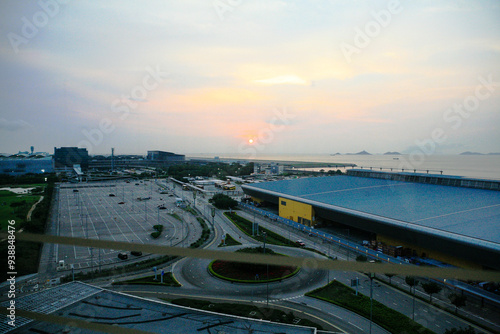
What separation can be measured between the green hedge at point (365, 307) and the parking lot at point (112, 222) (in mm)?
3910

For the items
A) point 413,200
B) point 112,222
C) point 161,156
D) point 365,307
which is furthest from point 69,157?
point 365,307

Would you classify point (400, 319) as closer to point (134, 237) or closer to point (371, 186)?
point (134, 237)

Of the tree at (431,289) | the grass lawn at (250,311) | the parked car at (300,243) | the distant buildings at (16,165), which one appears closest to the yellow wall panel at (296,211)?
the parked car at (300,243)

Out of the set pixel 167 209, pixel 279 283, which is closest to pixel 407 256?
pixel 279 283

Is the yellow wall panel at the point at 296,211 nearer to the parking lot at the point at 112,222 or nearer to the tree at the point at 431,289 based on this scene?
the parking lot at the point at 112,222

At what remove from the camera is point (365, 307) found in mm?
4418

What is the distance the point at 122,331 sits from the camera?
2.54 ft

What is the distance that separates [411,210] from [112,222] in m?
8.91

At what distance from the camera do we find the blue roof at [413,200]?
587 cm

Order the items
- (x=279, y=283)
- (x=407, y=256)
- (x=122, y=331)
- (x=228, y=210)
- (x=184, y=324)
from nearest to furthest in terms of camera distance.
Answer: (x=122, y=331)
(x=184, y=324)
(x=279, y=283)
(x=407, y=256)
(x=228, y=210)

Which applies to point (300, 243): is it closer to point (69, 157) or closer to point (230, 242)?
point (230, 242)

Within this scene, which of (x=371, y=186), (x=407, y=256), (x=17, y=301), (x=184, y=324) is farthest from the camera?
(x=371, y=186)

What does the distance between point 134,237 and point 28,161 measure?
3.52 meters

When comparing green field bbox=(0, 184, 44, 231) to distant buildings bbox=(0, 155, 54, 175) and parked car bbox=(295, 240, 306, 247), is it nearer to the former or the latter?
distant buildings bbox=(0, 155, 54, 175)
